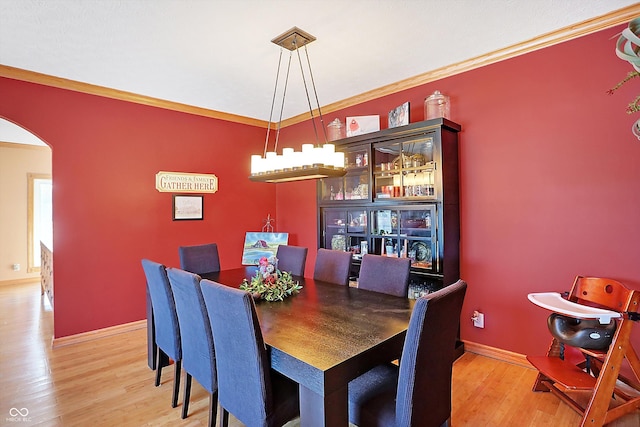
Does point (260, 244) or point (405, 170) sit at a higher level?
point (405, 170)

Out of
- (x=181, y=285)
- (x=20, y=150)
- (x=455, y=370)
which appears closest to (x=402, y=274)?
(x=455, y=370)

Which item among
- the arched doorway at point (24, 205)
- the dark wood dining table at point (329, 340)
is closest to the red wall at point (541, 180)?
the dark wood dining table at point (329, 340)

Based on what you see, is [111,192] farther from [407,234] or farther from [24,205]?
[24,205]

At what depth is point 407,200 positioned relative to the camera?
312cm

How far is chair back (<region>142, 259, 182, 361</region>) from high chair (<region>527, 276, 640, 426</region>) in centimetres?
234

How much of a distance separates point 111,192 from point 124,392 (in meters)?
2.07

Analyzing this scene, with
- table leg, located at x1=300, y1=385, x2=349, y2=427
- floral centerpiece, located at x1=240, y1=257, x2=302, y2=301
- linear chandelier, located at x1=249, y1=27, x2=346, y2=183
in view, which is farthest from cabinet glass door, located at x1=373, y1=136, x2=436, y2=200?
table leg, located at x1=300, y1=385, x2=349, y2=427

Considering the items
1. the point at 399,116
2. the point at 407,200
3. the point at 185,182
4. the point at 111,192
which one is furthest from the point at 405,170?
the point at 111,192

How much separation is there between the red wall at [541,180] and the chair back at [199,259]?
2389mm

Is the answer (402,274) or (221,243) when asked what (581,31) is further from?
(221,243)

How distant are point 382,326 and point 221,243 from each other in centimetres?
317

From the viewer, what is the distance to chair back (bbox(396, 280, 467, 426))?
1334 millimetres

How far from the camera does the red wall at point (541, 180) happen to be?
7.68 ft

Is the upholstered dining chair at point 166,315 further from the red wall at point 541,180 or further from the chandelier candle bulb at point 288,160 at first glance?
the red wall at point 541,180
